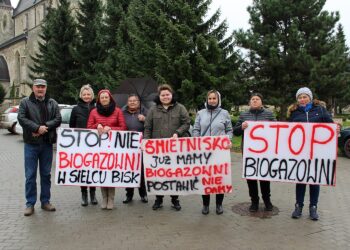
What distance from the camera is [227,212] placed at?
6.61 metres

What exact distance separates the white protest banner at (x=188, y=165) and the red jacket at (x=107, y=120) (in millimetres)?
666

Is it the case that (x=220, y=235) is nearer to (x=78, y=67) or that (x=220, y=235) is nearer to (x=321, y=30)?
(x=321, y=30)

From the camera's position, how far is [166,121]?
647 cm

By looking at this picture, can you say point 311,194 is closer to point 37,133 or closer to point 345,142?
point 37,133

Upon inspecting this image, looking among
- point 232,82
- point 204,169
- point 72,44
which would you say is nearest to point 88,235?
point 204,169

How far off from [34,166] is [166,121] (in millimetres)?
2264

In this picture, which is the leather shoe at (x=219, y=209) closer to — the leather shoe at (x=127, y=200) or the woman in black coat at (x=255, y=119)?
the woman in black coat at (x=255, y=119)

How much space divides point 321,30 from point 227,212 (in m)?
16.2

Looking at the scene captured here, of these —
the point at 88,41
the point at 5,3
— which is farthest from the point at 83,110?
the point at 5,3

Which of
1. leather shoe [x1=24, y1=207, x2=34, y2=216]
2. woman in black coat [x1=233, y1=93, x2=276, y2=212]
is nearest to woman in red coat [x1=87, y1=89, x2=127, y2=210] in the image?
leather shoe [x1=24, y1=207, x2=34, y2=216]

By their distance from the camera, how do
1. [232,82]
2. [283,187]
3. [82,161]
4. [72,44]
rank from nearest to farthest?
[82,161]
[283,187]
[232,82]
[72,44]

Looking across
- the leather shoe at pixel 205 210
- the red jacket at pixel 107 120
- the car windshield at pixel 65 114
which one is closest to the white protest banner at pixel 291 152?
the leather shoe at pixel 205 210

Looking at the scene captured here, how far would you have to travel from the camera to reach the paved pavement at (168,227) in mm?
5109

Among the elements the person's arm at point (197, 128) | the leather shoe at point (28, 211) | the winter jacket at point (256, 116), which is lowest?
the leather shoe at point (28, 211)
